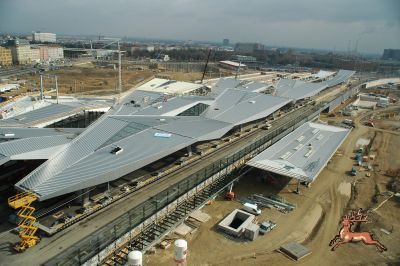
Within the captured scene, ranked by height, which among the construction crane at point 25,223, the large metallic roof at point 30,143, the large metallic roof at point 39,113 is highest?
the large metallic roof at point 30,143

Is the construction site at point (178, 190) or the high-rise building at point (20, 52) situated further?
the high-rise building at point (20, 52)

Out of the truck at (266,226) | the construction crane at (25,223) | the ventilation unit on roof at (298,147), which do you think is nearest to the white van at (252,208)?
the truck at (266,226)

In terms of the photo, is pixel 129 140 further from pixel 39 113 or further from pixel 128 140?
pixel 39 113

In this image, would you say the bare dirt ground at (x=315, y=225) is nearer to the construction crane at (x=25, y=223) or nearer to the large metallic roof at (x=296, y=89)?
the construction crane at (x=25, y=223)

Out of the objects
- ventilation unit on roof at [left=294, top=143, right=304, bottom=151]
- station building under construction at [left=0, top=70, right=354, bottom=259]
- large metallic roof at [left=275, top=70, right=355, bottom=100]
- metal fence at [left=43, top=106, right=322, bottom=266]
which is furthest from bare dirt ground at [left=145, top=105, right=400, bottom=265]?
large metallic roof at [left=275, top=70, right=355, bottom=100]

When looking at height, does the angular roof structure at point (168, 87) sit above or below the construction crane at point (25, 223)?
above

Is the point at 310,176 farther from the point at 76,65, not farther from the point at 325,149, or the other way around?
the point at 76,65
